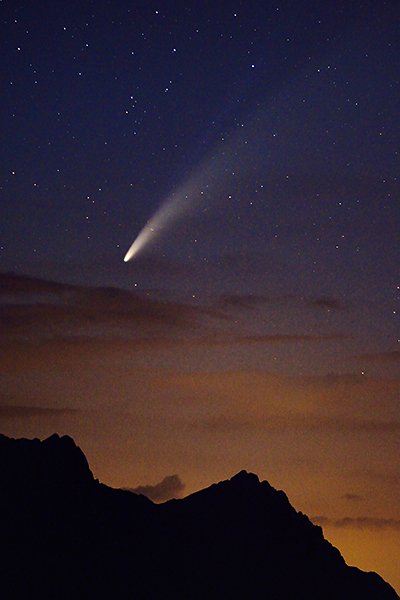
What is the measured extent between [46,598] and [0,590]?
1183 centimetres

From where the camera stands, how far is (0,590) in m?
A: 191

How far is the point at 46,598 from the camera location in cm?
19712
